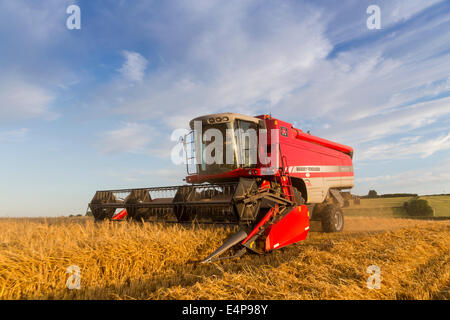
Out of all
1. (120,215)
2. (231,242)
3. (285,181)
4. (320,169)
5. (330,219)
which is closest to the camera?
(231,242)

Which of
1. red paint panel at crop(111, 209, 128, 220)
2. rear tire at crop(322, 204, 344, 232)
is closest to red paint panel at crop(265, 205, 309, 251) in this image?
rear tire at crop(322, 204, 344, 232)

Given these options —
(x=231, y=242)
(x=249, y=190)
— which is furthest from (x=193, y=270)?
(x=249, y=190)

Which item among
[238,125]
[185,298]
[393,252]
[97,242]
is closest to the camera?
[185,298]

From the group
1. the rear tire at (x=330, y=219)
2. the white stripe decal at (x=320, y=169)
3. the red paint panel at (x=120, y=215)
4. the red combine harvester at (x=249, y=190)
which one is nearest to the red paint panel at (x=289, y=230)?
the red combine harvester at (x=249, y=190)

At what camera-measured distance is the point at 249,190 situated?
511cm

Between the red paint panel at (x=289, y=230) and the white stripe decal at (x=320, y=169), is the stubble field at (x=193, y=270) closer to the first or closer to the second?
the red paint panel at (x=289, y=230)

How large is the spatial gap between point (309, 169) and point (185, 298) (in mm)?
6004

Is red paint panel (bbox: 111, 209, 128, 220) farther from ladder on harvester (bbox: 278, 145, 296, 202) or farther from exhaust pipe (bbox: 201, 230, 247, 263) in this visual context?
ladder on harvester (bbox: 278, 145, 296, 202)

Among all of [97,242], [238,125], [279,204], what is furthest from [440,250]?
[97,242]

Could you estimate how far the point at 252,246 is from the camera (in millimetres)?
4836

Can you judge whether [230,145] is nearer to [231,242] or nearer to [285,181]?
[285,181]

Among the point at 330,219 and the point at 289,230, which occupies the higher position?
the point at 289,230

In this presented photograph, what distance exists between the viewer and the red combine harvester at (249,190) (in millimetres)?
5020
